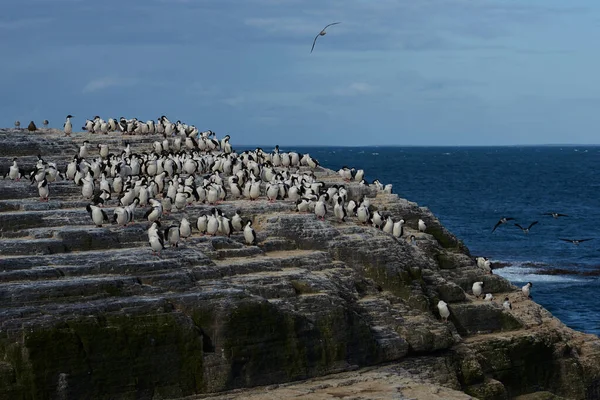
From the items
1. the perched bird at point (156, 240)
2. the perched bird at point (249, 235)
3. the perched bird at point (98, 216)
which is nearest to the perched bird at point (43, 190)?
the perched bird at point (98, 216)

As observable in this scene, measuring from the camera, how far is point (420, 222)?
168 ft

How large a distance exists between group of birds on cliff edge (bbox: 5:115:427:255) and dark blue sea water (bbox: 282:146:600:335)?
16.1 m

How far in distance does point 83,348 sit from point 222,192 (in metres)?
16.2

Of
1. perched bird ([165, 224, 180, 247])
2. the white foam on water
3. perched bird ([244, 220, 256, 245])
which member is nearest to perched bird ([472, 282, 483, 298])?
perched bird ([244, 220, 256, 245])

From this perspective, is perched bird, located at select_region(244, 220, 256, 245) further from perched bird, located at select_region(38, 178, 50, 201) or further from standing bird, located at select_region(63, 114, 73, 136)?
standing bird, located at select_region(63, 114, 73, 136)

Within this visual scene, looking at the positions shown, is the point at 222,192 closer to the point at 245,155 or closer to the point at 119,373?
the point at 245,155

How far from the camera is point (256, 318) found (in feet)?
115

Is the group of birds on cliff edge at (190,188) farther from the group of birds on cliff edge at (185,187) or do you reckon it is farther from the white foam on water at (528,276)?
the white foam on water at (528,276)

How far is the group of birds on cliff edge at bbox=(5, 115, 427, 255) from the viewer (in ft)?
134

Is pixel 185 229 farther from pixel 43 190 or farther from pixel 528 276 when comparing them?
pixel 528 276

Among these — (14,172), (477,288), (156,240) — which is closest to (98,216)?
(156,240)

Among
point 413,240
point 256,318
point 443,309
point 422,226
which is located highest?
point 422,226

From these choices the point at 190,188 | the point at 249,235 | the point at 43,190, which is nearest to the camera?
the point at 249,235

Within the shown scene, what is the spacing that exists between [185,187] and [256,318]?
1166cm
